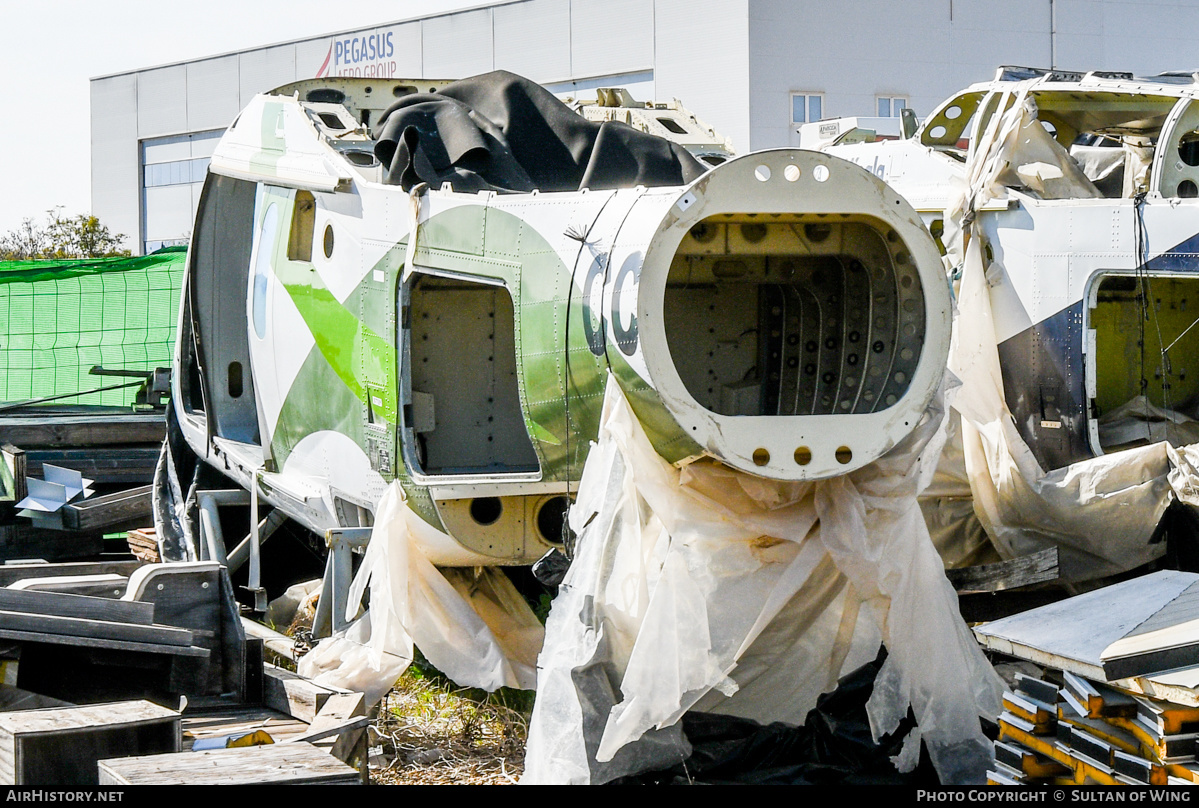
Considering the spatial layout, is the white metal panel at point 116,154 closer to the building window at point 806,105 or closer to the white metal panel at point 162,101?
the white metal panel at point 162,101

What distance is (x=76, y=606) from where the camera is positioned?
4.84 meters

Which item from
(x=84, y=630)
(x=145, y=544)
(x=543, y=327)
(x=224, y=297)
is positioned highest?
(x=224, y=297)

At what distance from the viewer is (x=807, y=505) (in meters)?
4.36

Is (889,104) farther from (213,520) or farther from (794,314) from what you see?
(794,314)

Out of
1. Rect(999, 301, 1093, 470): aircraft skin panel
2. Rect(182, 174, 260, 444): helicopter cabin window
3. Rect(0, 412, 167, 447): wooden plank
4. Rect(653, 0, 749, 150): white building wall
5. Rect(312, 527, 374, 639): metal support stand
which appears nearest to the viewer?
Rect(312, 527, 374, 639): metal support stand

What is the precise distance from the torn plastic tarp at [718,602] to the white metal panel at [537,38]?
28.7 m

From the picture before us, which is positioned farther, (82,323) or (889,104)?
(889,104)

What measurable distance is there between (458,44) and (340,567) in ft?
97.4

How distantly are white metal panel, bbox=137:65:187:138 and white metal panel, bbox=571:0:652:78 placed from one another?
14.7 m

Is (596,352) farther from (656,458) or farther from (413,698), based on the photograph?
(413,698)

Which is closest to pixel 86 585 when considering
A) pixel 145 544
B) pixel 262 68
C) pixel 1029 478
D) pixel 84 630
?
pixel 84 630

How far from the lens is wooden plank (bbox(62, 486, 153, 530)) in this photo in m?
9.62

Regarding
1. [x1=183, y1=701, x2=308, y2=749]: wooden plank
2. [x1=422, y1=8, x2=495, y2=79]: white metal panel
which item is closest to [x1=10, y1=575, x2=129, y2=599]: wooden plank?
[x1=183, y1=701, x2=308, y2=749]: wooden plank

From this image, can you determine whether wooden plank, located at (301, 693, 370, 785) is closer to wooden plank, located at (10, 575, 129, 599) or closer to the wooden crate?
the wooden crate
